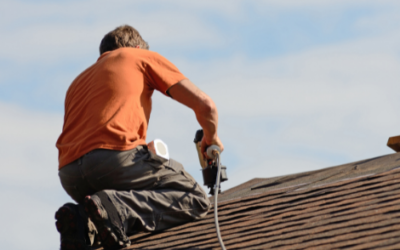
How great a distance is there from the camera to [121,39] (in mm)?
3963

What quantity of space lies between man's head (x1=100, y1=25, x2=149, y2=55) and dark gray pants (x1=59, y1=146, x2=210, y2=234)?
34.5 inches

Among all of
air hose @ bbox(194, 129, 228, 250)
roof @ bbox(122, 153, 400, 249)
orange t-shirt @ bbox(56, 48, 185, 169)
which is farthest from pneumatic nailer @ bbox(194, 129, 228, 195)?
orange t-shirt @ bbox(56, 48, 185, 169)

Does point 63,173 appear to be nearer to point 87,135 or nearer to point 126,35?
point 87,135

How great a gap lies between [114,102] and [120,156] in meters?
0.34

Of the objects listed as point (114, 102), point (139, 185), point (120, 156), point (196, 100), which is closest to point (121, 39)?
point (114, 102)

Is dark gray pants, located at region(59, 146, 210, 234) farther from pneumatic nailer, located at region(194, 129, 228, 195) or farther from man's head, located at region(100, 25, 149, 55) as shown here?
man's head, located at region(100, 25, 149, 55)

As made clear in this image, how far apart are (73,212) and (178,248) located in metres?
0.66

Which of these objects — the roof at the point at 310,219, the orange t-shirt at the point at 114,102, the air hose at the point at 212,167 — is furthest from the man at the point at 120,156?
the roof at the point at 310,219

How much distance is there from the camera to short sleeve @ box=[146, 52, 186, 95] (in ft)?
11.6

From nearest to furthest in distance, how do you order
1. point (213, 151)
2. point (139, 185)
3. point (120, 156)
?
1. point (120, 156)
2. point (139, 185)
3. point (213, 151)

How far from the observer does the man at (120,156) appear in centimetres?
327

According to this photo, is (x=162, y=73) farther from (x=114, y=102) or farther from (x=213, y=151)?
(x=213, y=151)

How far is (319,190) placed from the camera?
3.79 metres

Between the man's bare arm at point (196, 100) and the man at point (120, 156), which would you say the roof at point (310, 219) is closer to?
the man at point (120, 156)
